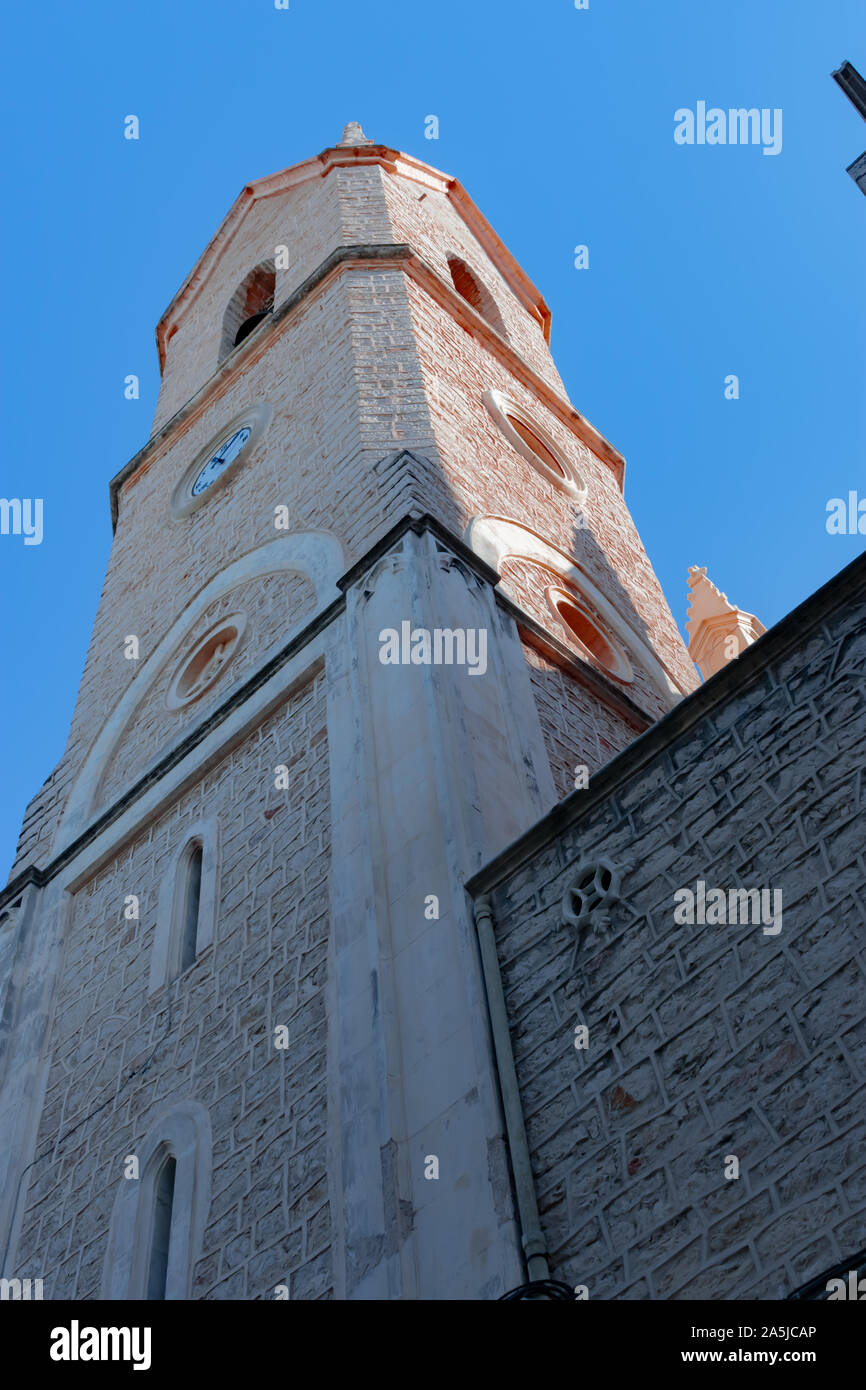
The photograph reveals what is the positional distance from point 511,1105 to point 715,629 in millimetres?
11231

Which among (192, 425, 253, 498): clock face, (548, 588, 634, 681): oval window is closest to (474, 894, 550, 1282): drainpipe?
(548, 588, 634, 681): oval window

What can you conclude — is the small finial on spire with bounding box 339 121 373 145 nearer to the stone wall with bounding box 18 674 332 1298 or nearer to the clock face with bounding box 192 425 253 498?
the clock face with bounding box 192 425 253 498

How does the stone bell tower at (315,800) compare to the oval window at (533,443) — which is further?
the oval window at (533,443)

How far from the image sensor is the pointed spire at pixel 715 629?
619 inches

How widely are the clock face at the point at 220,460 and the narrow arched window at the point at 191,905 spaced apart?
16.1 feet

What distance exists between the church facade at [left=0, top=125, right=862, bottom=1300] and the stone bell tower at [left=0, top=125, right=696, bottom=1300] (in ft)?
0.08

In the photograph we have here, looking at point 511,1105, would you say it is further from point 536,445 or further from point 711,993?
point 536,445

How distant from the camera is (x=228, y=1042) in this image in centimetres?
707

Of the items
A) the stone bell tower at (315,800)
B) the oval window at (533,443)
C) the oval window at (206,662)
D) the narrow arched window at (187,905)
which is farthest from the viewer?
the oval window at (533,443)

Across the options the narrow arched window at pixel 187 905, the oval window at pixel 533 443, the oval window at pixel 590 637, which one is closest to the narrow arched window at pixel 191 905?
the narrow arched window at pixel 187 905

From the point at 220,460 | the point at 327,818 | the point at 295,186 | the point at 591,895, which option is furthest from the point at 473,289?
the point at 591,895

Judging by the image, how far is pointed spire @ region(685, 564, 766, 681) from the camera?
1572 cm

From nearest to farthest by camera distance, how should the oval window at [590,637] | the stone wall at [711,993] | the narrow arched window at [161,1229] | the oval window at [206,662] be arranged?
the stone wall at [711,993] < the narrow arched window at [161,1229] < the oval window at [206,662] < the oval window at [590,637]

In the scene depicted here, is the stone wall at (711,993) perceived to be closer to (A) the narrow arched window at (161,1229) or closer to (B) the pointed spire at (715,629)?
(A) the narrow arched window at (161,1229)
